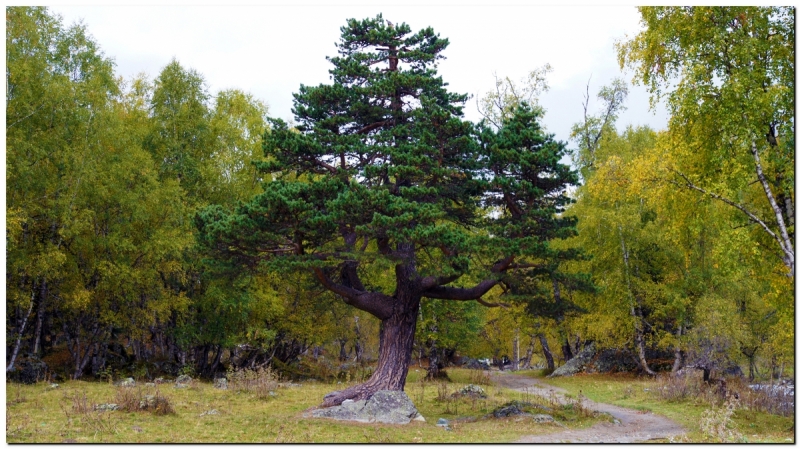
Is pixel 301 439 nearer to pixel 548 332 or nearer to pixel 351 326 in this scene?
pixel 548 332

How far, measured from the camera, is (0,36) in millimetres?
10836

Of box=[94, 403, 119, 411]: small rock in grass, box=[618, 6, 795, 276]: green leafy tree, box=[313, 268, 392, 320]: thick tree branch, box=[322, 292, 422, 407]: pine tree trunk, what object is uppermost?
box=[618, 6, 795, 276]: green leafy tree

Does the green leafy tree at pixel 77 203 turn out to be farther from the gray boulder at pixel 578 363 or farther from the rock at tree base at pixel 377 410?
the gray boulder at pixel 578 363

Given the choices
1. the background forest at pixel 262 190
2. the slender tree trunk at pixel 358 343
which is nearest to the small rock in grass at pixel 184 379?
the background forest at pixel 262 190

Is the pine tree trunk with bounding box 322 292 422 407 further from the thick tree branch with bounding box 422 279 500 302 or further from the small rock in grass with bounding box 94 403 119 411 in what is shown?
the small rock in grass with bounding box 94 403 119 411

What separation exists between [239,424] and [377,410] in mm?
2610

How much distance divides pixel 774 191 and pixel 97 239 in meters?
18.0

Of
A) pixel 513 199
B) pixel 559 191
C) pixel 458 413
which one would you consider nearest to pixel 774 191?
pixel 559 191

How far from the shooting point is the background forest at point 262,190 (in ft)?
36.0

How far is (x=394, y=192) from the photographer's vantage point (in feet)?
42.2

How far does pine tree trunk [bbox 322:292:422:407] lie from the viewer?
13000 mm

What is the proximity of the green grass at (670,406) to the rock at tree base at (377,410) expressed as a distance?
15.1 feet

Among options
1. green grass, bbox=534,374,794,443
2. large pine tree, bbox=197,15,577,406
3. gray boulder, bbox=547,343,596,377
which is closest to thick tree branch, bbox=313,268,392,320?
large pine tree, bbox=197,15,577,406

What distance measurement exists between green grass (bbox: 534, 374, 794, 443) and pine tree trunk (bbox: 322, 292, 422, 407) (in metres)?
4.32
